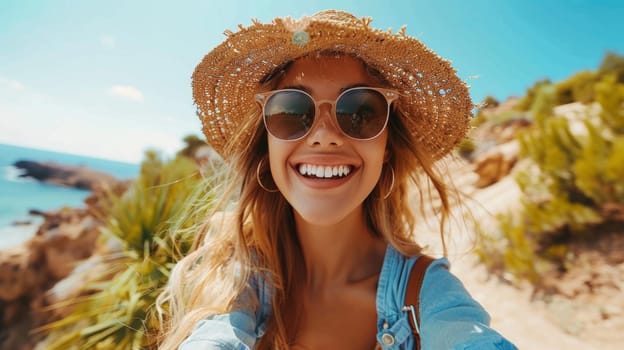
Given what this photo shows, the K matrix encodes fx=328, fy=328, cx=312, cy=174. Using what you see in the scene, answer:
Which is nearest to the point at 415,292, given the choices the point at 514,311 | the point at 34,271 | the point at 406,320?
the point at 406,320

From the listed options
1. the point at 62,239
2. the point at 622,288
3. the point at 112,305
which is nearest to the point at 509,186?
the point at 622,288

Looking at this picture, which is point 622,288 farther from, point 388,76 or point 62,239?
point 62,239

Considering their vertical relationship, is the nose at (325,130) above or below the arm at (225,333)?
above

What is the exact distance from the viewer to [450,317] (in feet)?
4.01

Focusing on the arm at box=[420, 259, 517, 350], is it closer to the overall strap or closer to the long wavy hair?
the overall strap

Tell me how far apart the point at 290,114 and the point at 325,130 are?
0.56 feet

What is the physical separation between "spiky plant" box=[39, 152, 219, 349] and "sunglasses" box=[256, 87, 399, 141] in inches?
26.7

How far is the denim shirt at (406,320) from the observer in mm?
1113

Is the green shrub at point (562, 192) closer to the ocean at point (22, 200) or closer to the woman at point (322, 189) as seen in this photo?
the woman at point (322, 189)

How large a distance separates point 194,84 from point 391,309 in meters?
1.46

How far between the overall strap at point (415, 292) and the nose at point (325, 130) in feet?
2.32

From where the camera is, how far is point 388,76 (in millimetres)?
1532

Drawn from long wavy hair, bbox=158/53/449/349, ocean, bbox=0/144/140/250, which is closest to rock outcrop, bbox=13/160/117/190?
ocean, bbox=0/144/140/250

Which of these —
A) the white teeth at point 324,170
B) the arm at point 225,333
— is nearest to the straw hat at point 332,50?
the white teeth at point 324,170
